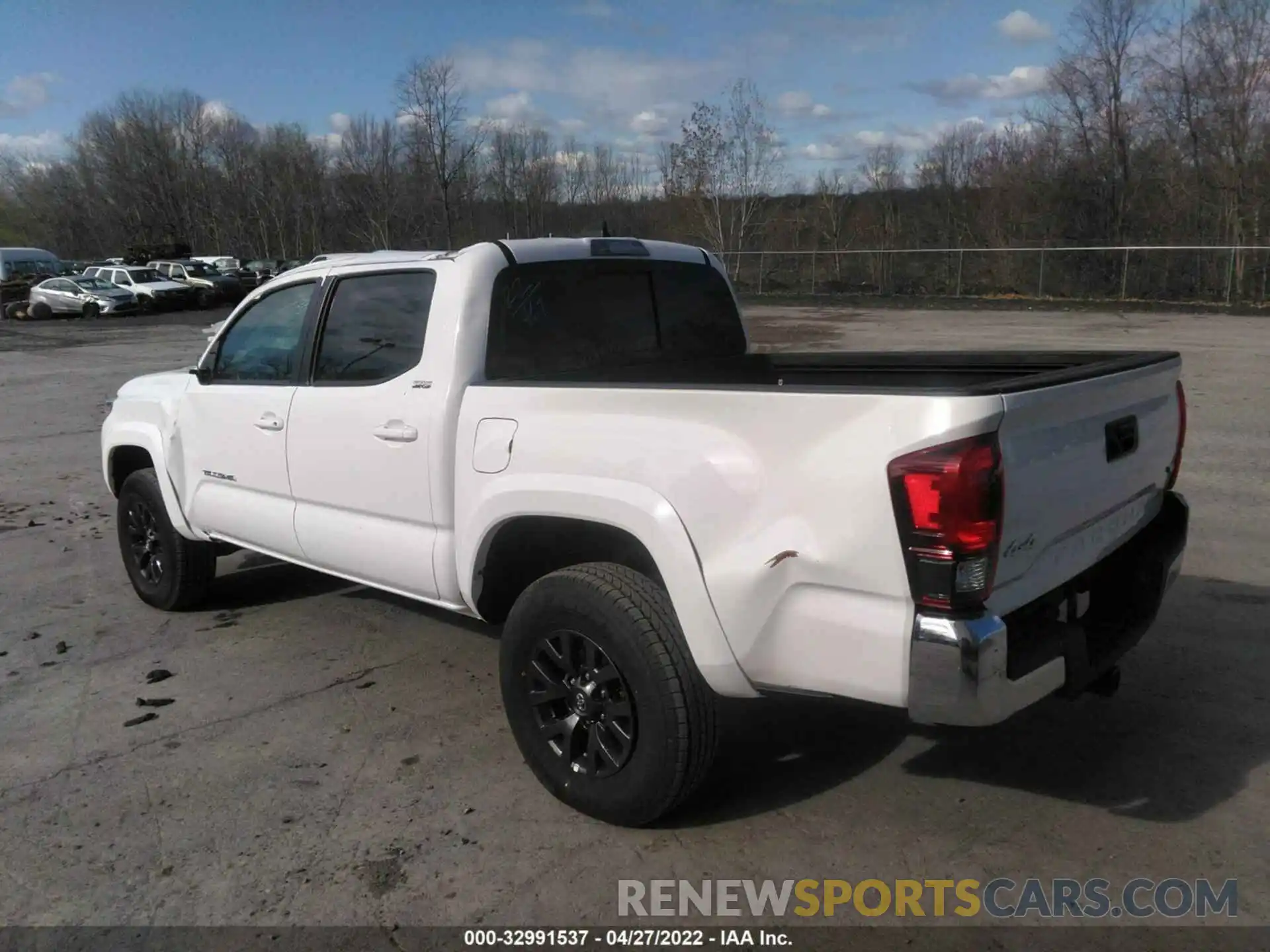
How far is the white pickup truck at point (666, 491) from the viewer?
2643 millimetres

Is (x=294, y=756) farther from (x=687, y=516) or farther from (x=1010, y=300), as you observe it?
(x=1010, y=300)

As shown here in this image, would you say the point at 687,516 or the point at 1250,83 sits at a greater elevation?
the point at 1250,83

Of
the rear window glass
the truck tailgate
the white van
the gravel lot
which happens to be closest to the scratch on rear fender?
the truck tailgate

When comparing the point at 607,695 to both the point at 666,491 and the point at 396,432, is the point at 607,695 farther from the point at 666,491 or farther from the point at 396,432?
the point at 396,432

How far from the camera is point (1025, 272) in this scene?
3184 cm

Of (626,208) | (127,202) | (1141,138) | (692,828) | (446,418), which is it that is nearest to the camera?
(692,828)

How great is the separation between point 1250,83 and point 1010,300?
11957mm

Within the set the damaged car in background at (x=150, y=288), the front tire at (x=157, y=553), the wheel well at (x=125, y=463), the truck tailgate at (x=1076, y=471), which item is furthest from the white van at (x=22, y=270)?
the truck tailgate at (x=1076, y=471)

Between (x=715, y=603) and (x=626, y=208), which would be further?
(x=626, y=208)

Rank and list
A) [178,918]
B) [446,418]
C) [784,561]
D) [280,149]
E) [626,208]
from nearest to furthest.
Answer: [784,561], [178,918], [446,418], [626,208], [280,149]

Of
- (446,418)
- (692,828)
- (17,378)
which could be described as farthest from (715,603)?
(17,378)

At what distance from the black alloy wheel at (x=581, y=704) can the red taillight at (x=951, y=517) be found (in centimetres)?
110

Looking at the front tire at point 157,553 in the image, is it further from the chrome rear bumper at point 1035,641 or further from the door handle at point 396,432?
the chrome rear bumper at point 1035,641

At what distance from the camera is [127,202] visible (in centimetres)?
8456
